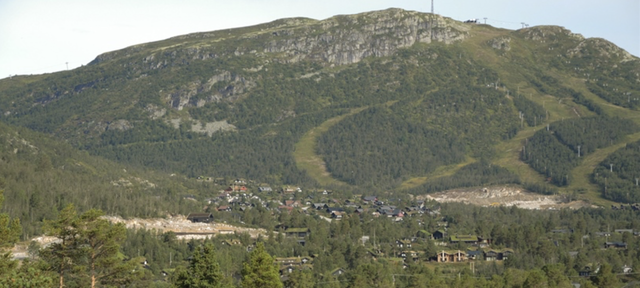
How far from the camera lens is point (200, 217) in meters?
176

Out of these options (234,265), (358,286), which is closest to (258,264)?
(358,286)

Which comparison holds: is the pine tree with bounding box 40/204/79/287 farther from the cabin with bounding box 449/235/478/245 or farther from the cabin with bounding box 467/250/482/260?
the cabin with bounding box 449/235/478/245

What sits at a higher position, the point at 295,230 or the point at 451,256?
the point at 295,230

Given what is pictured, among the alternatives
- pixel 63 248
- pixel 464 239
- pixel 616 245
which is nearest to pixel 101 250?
pixel 63 248

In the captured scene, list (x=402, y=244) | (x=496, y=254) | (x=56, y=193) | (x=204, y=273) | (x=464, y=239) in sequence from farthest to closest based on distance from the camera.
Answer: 1. (x=464, y=239)
2. (x=402, y=244)
3. (x=56, y=193)
4. (x=496, y=254)
5. (x=204, y=273)

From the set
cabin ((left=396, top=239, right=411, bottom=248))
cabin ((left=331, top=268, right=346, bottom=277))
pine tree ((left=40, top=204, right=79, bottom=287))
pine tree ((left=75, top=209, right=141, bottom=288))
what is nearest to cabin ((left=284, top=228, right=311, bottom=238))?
cabin ((left=396, top=239, right=411, bottom=248))

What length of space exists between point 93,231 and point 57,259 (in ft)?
10.6

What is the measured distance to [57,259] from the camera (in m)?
67.8

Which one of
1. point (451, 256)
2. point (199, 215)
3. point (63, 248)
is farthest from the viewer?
point (199, 215)

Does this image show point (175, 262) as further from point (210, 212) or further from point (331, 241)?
point (210, 212)

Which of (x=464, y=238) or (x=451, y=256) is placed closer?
(x=451, y=256)

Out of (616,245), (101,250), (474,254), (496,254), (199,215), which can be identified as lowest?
(616,245)

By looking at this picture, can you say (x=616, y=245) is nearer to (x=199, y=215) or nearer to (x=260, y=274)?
(x=199, y=215)

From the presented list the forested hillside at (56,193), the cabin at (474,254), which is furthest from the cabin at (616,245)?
the forested hillside at (56,193)
